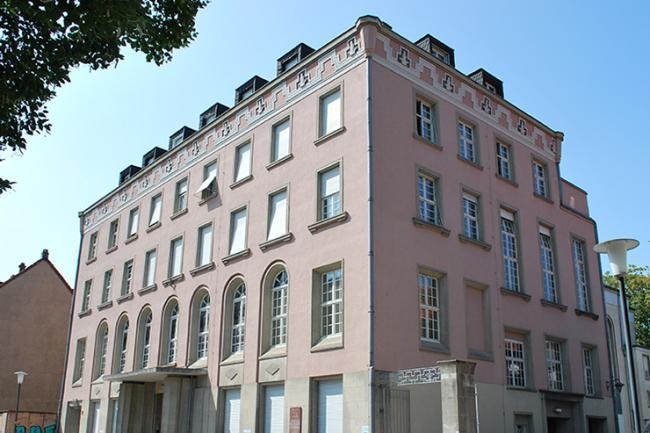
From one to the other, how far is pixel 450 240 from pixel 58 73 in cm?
1392

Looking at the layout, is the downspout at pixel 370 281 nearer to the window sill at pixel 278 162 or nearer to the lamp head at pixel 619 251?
the window sill at pixel 278 162

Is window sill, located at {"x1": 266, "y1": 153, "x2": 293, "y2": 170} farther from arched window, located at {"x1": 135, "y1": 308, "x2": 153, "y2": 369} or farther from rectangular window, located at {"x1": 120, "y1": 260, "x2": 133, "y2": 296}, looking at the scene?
rectangular window, located at {"x1": 120, "y1": 260, "x2": 133, "y2": 296}

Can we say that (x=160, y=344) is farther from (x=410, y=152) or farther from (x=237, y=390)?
(x=410, y=152)

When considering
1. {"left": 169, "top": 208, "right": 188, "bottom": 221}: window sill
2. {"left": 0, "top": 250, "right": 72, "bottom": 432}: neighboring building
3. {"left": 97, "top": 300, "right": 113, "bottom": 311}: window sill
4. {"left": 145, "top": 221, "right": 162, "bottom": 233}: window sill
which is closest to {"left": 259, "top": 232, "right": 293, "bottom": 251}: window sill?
{"left": 169, "top": 208, "right": 188, "bottom": 221}: window sill

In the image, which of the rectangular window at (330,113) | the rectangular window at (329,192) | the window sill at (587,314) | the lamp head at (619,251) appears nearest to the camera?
the lamp head at (619,251)

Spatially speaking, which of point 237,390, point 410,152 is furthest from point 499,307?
point 237,390

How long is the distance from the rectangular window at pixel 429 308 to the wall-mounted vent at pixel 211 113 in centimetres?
1312

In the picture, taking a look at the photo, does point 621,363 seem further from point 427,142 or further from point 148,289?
point 148,289

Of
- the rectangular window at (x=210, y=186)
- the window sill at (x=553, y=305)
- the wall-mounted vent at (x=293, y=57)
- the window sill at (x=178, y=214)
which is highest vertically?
the wall-mounted vent at (x=293, y=57)

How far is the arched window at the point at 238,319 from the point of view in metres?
24.4

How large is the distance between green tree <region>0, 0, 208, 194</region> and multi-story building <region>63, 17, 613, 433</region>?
9.46m

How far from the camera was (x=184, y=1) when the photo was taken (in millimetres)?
11625

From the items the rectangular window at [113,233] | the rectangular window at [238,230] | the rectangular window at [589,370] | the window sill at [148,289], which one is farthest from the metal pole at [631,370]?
the rectangular window at [113,233]

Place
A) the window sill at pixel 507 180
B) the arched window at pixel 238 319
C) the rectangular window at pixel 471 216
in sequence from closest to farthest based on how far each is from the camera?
the rectangular window at pixel 471 216 → the arched window at pixel 238 319 → the window sill at pixel 507 180
